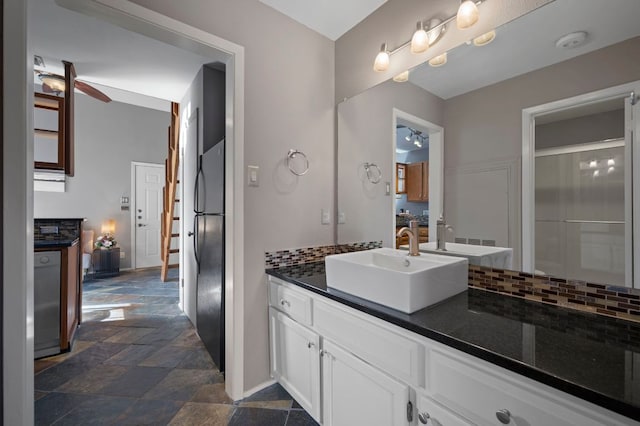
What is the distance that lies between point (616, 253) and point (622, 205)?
0.58 ft

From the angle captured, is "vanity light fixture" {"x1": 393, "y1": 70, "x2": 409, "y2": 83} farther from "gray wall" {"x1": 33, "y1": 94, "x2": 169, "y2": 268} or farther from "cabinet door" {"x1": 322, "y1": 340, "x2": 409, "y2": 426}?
"gray wall" {"x1": 33, "y1": 94, "x2": 169, "y2": 268}

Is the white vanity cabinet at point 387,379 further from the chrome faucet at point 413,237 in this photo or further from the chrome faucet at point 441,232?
the chrome faucet at point 441,232

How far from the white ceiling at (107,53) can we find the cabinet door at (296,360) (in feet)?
6.65

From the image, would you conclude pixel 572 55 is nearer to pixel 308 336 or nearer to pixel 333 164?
pixel 333 164

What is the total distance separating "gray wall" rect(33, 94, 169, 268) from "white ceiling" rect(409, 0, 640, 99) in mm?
5698

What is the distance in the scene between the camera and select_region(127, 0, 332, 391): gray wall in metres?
1.72

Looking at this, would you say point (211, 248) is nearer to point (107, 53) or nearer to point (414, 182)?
point (414, 182)

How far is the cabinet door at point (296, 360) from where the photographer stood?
4.74ft

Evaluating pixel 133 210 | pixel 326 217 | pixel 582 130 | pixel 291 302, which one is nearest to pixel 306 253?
pixel 326 217

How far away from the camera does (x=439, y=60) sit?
1.49m

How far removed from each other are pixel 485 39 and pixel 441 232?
3.17ft

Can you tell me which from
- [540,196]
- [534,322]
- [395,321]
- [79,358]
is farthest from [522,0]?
[79,358]

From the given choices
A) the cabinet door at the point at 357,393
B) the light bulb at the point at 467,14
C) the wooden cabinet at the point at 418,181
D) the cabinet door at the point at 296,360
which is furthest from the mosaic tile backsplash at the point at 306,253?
the light bulb at the point at 467,14

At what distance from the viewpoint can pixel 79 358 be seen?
2240 millimetres
